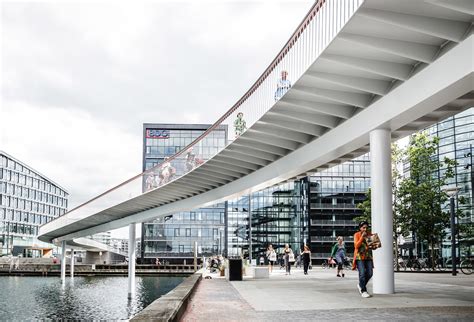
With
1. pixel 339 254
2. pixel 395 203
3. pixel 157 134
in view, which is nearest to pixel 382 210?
pixel 339 254

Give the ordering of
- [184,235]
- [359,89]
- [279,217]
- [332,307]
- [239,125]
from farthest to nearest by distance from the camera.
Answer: [184,235] → [279,217] → [239,125] → [359,89] → [332,307]

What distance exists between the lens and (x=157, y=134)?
324 feet

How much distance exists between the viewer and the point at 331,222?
83500 mm

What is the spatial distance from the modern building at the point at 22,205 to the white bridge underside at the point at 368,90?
9987cm

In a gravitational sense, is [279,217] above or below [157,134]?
below

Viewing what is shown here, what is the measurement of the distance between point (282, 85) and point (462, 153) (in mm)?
40980

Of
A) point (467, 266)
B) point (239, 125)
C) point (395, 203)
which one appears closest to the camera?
point (239, 125)

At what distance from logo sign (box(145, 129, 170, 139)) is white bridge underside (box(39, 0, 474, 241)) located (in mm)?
75666

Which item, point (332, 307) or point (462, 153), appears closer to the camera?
point (332, 307)

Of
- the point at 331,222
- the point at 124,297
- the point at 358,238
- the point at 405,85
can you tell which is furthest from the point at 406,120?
the point at 331,222

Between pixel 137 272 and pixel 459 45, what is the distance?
68.3 metres

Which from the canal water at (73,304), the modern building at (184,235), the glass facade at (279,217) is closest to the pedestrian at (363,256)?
the canal water at (73,304)

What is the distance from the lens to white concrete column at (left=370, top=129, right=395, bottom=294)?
1385 cm

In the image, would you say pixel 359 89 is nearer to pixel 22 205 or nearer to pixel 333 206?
pixel 333 206
